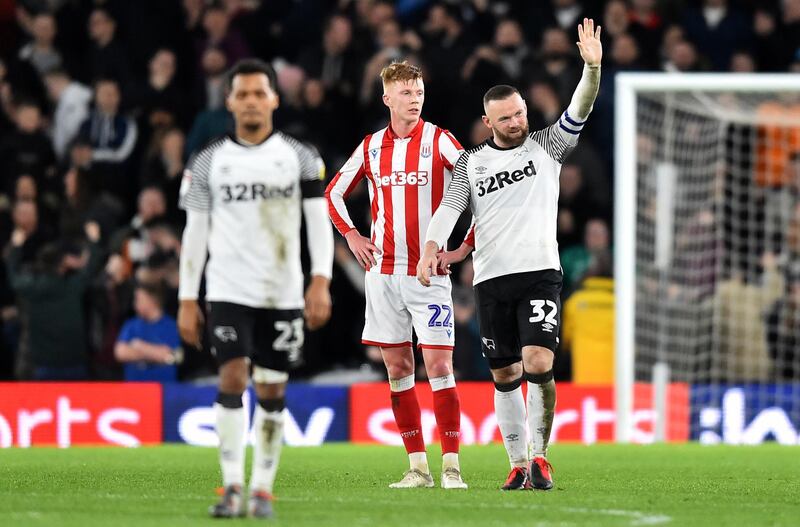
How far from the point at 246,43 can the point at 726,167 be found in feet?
19.8

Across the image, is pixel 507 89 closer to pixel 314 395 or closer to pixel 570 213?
pixel 314 395

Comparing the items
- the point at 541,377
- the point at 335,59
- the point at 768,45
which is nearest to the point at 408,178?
the point at 541,377

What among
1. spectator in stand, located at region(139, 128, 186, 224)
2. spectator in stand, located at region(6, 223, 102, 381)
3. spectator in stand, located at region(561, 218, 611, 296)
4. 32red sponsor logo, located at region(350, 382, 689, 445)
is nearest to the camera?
32red sponsor logo, located at region(350, 382, 689, 445)

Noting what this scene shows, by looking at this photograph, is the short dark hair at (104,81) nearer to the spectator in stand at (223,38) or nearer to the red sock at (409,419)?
the spectator in stand at (223,38)

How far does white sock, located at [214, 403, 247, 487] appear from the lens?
716 cm

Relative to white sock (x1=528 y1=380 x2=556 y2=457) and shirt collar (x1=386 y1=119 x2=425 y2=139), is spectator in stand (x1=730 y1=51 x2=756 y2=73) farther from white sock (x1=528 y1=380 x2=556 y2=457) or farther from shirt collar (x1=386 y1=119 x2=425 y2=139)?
white sock (x1=528 y1=380 x2=556 y2=457)

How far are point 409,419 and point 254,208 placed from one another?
2588 millimetres

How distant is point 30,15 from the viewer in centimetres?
1981

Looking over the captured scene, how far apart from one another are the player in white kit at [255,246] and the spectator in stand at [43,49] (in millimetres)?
12103

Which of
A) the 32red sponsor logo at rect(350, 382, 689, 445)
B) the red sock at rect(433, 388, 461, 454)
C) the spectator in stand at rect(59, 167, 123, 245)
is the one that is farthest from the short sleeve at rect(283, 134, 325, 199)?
the spectator in stand at rect(59, 167, 123, 245)

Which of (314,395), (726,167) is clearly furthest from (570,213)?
(314,395)

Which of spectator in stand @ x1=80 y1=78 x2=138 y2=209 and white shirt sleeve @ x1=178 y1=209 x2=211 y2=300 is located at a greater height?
spectator in stand @ x1=80 y1=78 x2=138 y2=209

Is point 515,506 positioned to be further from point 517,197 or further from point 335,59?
point 335,59

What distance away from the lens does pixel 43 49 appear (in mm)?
19062
